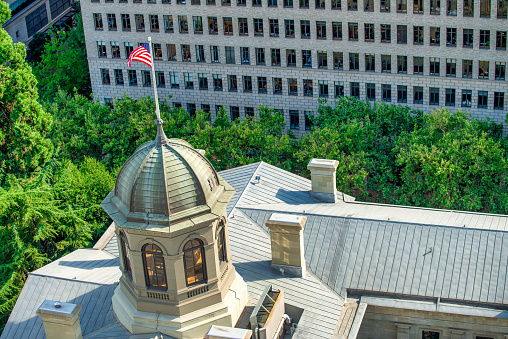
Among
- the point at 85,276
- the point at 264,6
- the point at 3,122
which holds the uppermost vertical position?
the point at 264,6

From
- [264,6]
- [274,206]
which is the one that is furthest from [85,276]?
[264,6]

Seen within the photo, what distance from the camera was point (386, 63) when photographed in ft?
361

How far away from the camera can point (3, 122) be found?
2931 inches

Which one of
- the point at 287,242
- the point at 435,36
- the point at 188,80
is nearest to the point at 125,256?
the point at 287,242

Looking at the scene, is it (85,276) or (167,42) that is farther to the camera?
(167,42)

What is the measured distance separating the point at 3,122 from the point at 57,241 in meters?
13.1

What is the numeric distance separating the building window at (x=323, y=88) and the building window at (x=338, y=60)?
10.3ft

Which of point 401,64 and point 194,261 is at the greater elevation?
point 401,64

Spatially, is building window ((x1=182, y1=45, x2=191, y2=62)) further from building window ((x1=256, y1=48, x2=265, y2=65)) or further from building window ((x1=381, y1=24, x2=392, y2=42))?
building window ((x1=381, y1=24, x2=392, y2=42))

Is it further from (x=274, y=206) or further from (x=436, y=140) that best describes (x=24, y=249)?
(x=436, y=140)

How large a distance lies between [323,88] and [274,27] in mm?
12061

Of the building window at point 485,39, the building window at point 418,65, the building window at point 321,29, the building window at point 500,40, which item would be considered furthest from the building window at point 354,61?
the building window at point 500,40

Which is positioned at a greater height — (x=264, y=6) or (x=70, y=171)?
(x=264, y=6)

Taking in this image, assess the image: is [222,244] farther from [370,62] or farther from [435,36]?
[370,62]
